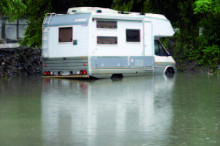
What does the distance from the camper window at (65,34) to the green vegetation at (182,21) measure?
730cm

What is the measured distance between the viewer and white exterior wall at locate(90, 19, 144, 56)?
25625 millimetres

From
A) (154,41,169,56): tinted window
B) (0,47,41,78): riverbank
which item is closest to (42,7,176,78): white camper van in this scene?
(154,41,169,56): tinted window

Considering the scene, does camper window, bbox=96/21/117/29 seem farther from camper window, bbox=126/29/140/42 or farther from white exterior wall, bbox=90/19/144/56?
camper window, bbox=126/29/140/42

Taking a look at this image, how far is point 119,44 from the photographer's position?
26.6 metres

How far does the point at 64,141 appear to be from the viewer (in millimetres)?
8781

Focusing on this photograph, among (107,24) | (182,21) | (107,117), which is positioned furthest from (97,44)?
(107,117)

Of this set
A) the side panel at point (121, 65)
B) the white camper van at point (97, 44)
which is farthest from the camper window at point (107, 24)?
the side panel at point (121, 65)

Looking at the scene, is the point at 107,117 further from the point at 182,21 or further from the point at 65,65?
the point at 182,21

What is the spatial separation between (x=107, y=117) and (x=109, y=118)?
0.56 ft

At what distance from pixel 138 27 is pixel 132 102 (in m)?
13.1

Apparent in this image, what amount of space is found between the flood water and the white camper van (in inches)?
312

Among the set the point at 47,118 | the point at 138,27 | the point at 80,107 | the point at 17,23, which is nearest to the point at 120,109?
the point at 80,107

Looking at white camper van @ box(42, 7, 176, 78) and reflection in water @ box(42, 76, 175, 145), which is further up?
white camper van @ box(42, 7, 176, 78)

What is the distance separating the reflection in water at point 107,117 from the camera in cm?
906
